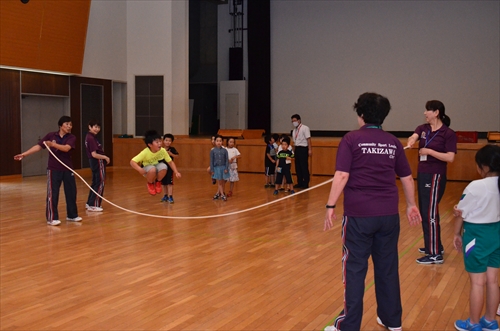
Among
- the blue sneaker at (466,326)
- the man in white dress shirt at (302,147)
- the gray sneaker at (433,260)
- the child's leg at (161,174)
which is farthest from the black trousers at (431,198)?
the man in white dress shirt at (302,147)

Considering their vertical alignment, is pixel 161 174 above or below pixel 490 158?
below

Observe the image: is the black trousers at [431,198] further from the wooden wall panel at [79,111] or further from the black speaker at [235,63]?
the black speaker at [235,63]

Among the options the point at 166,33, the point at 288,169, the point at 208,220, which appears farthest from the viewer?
the point at 166,33

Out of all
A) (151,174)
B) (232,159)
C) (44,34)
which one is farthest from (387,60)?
(151,174)

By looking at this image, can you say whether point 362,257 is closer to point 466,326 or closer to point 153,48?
point 466,326

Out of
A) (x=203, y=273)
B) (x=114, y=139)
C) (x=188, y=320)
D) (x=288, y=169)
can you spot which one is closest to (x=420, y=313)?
(x=188, y=320)

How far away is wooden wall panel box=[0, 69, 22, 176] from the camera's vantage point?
678 inches

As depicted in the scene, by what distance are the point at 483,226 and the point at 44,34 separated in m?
15.6

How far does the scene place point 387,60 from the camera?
23.1 meters

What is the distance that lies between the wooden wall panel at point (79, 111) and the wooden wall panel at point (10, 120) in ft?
6.61

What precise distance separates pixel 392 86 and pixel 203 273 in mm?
17983

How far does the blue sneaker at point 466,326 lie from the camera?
15.1 feet

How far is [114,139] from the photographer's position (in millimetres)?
21234

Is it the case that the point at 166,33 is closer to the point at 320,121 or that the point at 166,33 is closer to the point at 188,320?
the point at 320,121
